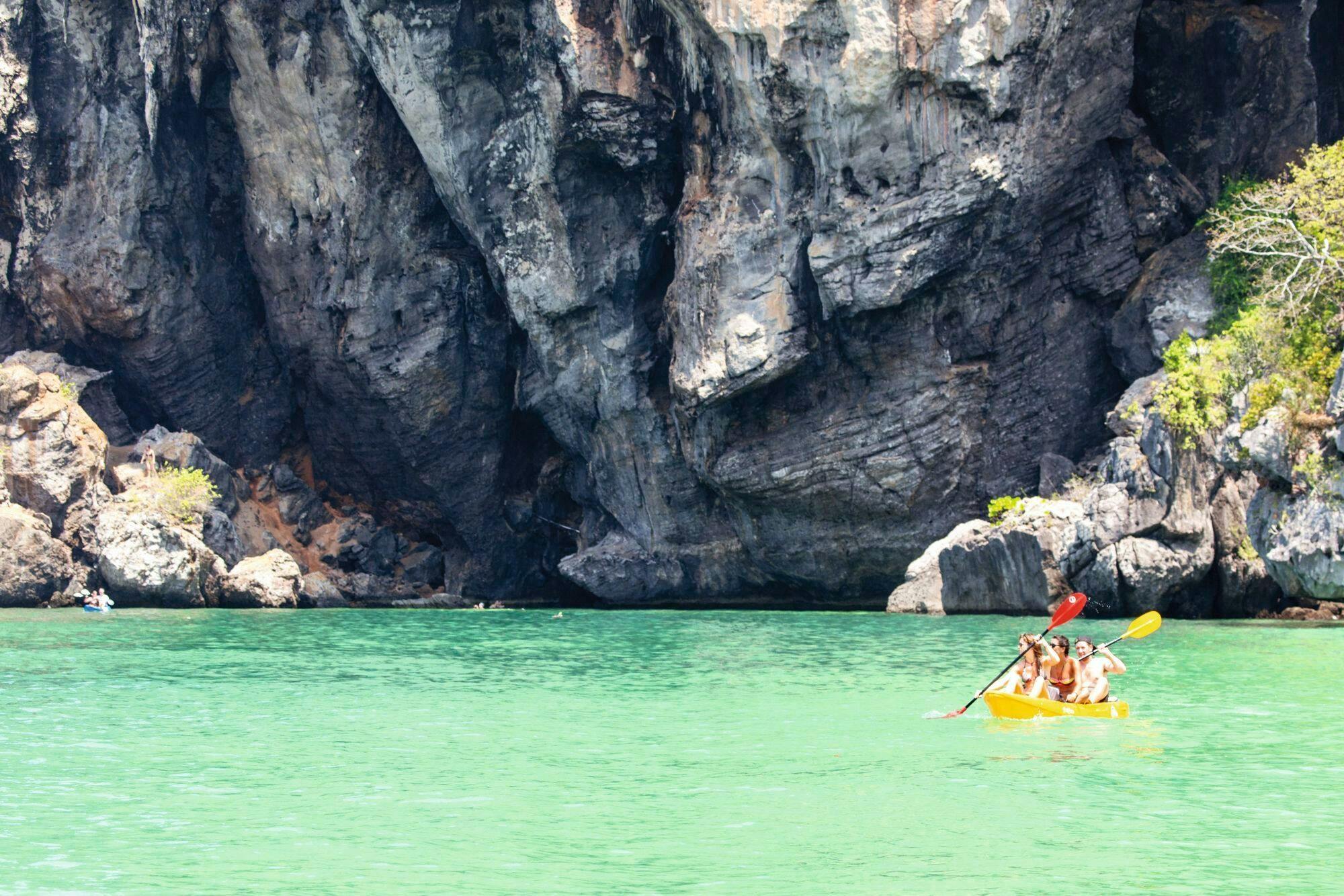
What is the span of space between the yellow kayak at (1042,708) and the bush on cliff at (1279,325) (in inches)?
403

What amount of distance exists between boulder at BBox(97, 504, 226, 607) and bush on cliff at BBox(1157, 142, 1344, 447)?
79.7 feet

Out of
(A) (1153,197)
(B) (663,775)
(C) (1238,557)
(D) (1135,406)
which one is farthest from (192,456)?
(B) (663,775)

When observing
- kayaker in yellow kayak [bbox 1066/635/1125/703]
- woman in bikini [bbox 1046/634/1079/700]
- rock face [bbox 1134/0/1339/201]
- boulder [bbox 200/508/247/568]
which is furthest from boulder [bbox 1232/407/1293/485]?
boulder [bbox 200/508/247/568]

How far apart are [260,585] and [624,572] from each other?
32.2ft

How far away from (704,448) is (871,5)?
1131cm

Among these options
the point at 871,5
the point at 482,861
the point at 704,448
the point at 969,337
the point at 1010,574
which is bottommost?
the point at 482,861

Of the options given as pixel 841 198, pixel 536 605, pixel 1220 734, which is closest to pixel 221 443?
pixel 536 605

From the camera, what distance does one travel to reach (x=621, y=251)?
3716cm

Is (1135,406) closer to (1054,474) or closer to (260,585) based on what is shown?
(1054,474)

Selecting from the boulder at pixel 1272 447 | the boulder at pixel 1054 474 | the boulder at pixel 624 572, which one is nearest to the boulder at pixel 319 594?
the boulder at pixel 624 572

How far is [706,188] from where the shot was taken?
3494 centimetres

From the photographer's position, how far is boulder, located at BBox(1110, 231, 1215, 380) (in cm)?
3175

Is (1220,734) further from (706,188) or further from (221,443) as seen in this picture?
(221,443)

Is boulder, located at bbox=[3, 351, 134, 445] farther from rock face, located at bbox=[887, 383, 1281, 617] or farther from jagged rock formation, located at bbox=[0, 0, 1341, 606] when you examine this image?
rock face, located at bbox=[887, 383, 1281, 617]
